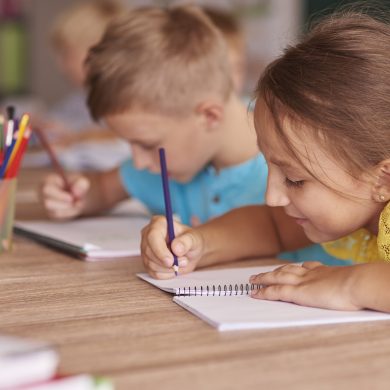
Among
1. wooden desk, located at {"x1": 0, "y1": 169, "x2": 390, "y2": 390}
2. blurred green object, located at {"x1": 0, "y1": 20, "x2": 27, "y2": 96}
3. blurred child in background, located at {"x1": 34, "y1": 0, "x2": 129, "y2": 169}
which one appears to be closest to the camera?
wooden desk, located at {"x1": 0, "y1": 169, "x2": 390, "y2": 390}

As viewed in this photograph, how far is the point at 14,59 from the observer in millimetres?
6020

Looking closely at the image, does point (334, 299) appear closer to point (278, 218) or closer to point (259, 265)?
point (259, 265)

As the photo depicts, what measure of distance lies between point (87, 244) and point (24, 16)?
16.4ft

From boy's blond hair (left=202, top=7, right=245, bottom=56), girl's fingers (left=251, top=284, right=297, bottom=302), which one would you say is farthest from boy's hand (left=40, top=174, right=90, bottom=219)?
boy's blond hair (left=202, top=7, right=245, bottom=56)

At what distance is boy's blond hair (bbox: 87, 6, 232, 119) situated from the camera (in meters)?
1.49

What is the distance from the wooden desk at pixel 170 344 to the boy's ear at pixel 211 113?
0.61 m

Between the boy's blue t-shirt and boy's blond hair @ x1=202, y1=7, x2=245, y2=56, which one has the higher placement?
boy's blond hair @ x1=202, y1=7, x2=245, y2=56

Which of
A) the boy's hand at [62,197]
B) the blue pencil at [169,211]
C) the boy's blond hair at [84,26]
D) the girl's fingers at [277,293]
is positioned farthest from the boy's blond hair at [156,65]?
the boy's blond hair at [84,26]

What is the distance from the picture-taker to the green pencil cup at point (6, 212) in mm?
1209

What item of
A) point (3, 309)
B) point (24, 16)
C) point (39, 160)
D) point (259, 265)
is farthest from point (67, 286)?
point (24, 16)

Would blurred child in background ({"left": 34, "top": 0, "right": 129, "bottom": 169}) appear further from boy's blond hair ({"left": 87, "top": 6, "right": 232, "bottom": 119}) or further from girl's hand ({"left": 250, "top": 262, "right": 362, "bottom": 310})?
girl's hand ({"left": 250, "top": 262, "right": 362, "bottom": 310})

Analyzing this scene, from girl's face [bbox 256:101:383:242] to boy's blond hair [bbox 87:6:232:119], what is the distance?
46 centimetres

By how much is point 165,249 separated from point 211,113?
0.55 m

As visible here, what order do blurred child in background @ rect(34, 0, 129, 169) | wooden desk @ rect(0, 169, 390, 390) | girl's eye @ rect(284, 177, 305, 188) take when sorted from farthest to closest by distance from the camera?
blurred child in background @ rect(34, 0, 129, 169), girl's eye @ rect(284, 177, 305, 188), wooden desk @ rect(0, 169, 390, 390)
